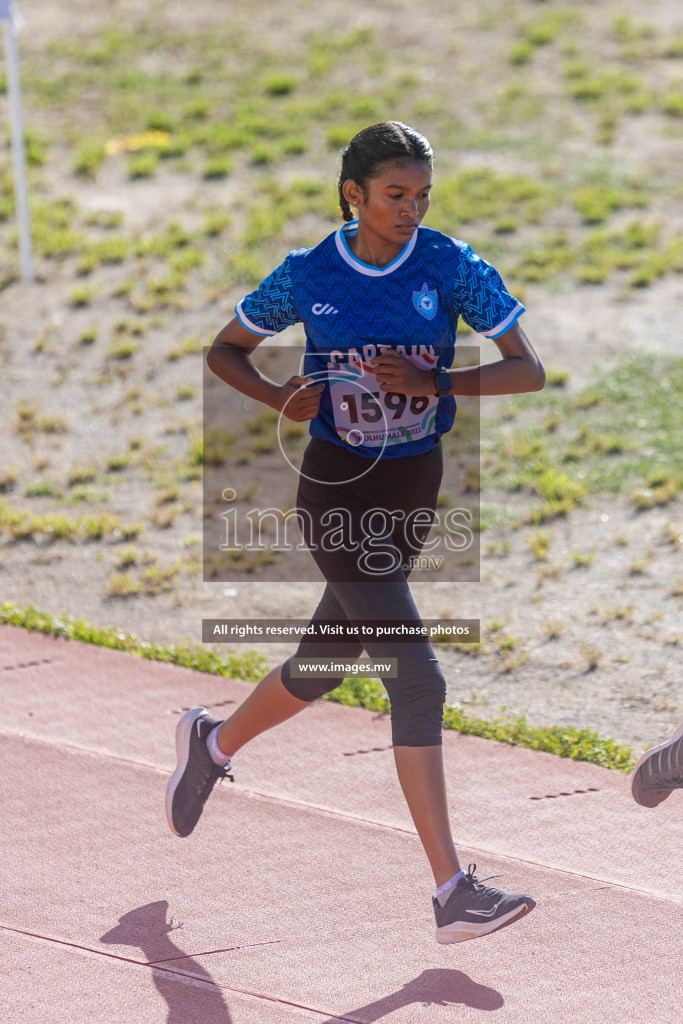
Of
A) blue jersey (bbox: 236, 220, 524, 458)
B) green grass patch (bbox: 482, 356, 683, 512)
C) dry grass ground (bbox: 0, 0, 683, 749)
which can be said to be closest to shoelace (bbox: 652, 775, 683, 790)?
dry grass ground (bbox: 0, 0, 683, 749)

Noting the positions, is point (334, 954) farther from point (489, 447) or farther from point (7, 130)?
point (7, 130)

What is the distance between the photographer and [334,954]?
3479mm

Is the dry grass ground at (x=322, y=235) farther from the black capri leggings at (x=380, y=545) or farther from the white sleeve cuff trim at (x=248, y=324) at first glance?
the white sleeve cuff trim at (x=248, y=324)

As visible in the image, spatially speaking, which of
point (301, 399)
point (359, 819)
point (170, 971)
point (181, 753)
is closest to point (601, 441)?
point (359, 819)

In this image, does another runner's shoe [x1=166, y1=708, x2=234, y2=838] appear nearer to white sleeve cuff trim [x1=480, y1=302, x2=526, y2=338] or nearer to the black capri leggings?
the black capri leggings

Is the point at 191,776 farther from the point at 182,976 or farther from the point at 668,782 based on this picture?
the point at 668,782

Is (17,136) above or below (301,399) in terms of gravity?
above

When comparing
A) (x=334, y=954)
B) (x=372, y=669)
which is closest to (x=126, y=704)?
(x=372, y=669)

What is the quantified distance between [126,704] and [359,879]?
1.67 m

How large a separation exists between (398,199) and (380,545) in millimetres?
929

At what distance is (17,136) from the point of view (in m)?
10.2

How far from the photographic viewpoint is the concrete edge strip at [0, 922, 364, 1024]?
3201mm

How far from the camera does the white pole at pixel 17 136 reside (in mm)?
9930

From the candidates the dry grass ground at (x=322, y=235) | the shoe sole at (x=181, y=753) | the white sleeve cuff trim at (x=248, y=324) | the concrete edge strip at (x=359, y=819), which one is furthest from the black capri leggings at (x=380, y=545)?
the dry grass ground at (x=322, y=235)
